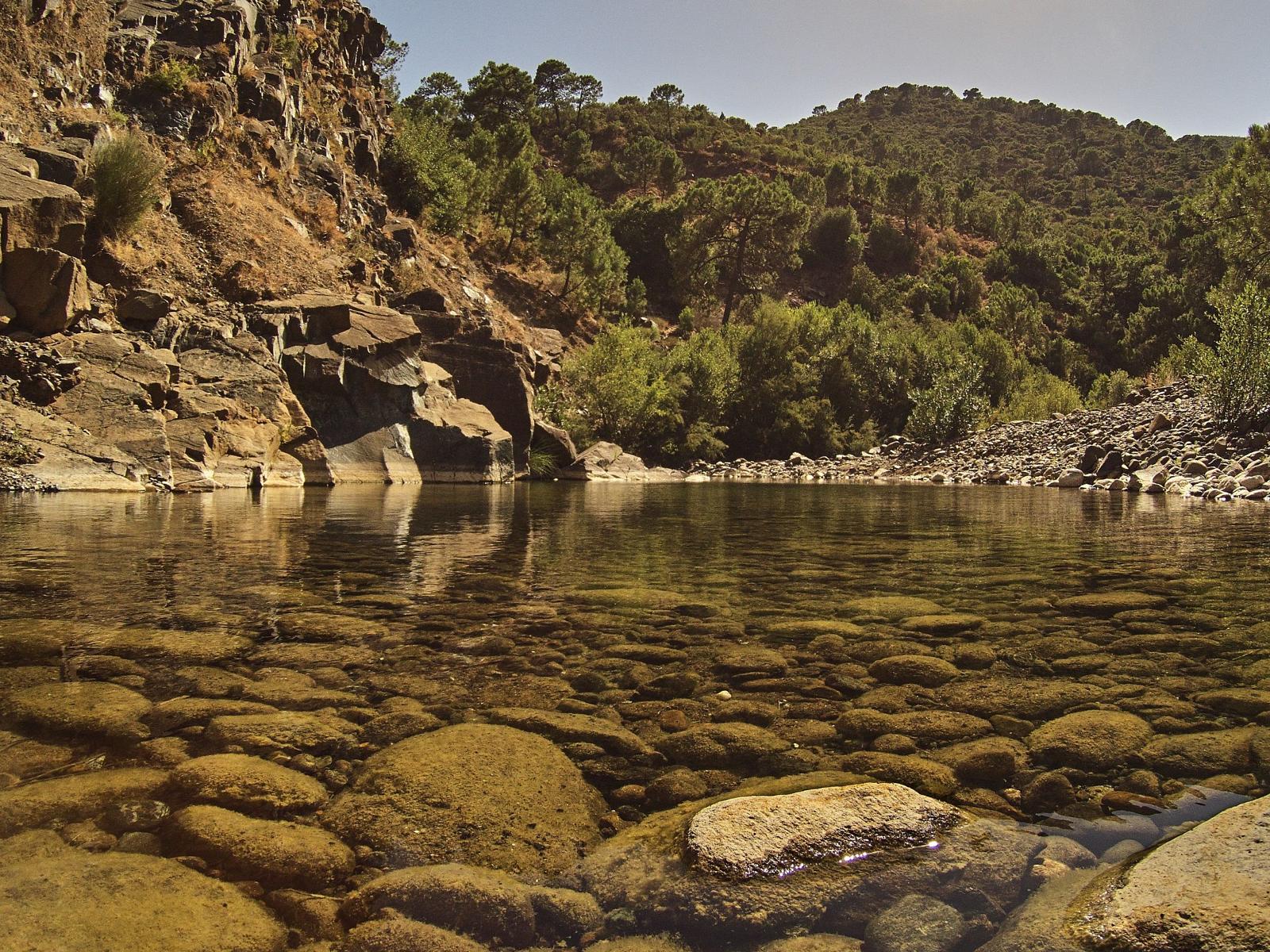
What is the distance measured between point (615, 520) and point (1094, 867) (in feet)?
45.5

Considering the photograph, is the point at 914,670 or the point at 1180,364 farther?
the point at 1180,364

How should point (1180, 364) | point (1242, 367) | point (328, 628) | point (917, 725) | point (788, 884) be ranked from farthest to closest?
1. point (1180, 364)
2. point (1242, 367)
3. point (328, 628)
4. point (917, 725)
5. point (788, 884)

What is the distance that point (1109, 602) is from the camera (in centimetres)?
748

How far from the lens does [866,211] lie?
99.8 m

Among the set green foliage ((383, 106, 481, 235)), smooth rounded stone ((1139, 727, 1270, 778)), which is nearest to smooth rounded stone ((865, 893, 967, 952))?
smooth rounded stone ((1139, 727, 1270, 778))

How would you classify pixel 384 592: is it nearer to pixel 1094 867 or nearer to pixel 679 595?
pixel 679 595

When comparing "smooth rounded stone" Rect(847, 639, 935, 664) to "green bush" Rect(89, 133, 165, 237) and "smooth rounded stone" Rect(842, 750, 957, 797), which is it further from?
"green bush" Rect(89, 133, 165, 237)

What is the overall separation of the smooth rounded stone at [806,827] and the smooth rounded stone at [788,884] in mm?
43

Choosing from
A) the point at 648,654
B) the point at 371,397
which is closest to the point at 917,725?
the point at 648,654

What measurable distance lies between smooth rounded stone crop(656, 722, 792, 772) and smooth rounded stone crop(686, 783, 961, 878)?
638 mm

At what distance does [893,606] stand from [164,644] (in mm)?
5670

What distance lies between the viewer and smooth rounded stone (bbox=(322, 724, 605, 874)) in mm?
3074

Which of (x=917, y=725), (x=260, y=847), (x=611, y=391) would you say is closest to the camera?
(x=260, y=847)

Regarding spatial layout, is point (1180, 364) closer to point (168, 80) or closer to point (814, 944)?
point (168, 80)
